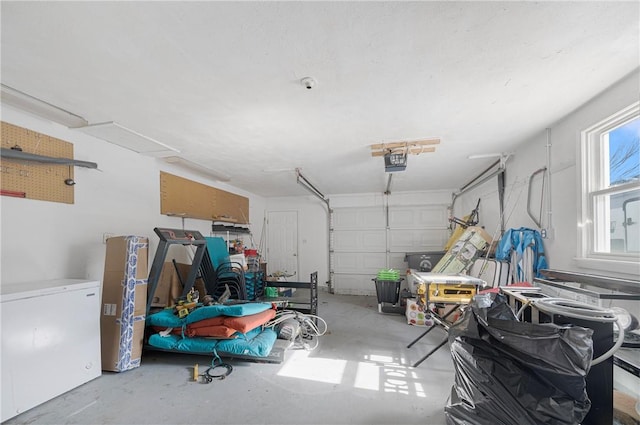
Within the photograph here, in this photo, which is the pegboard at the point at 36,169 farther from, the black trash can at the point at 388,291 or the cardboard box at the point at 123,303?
the black trash can at the point at 388,291

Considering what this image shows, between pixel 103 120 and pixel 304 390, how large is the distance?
326 centimetres

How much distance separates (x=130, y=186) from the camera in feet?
10.9

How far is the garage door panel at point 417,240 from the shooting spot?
6.04m

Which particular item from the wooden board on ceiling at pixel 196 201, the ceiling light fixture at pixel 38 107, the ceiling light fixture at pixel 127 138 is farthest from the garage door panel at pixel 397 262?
the ceiling light fixture at pixel 38 107

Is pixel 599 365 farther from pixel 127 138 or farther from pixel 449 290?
pixel 127 138

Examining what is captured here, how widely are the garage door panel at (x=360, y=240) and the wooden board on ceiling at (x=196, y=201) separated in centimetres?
251

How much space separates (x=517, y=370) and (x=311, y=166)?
137 inches

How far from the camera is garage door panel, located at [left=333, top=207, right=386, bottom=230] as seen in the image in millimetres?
6383

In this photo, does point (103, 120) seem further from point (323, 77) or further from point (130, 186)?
point (323, 77)

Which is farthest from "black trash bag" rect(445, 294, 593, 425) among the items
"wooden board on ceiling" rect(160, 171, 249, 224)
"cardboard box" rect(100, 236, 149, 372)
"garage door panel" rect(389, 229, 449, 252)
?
"garage door panel" rect(389, 229, 449, 252)

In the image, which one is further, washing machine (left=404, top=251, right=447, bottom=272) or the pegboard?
washing machine (left=404, top=251, right=447, bottom=272)

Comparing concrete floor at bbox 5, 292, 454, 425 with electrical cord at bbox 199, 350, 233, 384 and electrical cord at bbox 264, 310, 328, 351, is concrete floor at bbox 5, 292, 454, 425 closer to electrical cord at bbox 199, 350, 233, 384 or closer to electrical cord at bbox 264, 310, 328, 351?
electrical cord at bbox 199, 350, 233, 384

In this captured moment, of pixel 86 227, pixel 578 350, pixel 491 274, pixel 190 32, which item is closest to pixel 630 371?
pixel 578 350

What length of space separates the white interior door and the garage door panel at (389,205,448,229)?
2.66m
